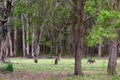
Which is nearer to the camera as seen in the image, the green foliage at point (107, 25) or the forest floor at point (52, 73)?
the green foliage at point (107, 25)

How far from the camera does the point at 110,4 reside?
16406 mm

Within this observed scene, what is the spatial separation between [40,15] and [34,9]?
0.61 metres

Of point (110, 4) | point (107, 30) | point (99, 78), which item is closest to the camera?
point (107, 30)

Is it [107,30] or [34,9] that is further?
[34,9]

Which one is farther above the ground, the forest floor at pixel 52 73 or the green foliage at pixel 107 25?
the green foliage at pixel 107 25

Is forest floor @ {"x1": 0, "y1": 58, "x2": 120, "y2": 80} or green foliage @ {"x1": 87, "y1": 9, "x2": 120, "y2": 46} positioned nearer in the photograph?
green foliage @ {"x1": 87, "y1": 9, "x2": 120, "y2": 46}

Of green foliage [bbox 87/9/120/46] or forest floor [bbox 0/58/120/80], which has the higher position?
green foliage [bbox 87/9/120/46]

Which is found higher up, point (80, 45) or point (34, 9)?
point (34, 9)

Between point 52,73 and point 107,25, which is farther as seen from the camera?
point 52,73

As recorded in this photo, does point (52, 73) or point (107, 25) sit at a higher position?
point (107, 25)

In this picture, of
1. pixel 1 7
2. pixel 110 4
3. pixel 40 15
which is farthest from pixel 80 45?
pixel 1 7

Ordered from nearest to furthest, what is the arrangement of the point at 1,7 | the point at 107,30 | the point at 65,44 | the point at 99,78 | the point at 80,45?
the point at 107,30 < the point at 99,78 < the point at 80,45 < the point at 1,7 < the point at 65,44

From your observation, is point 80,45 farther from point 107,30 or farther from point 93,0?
point 107,30

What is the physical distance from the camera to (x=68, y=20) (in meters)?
21.1
